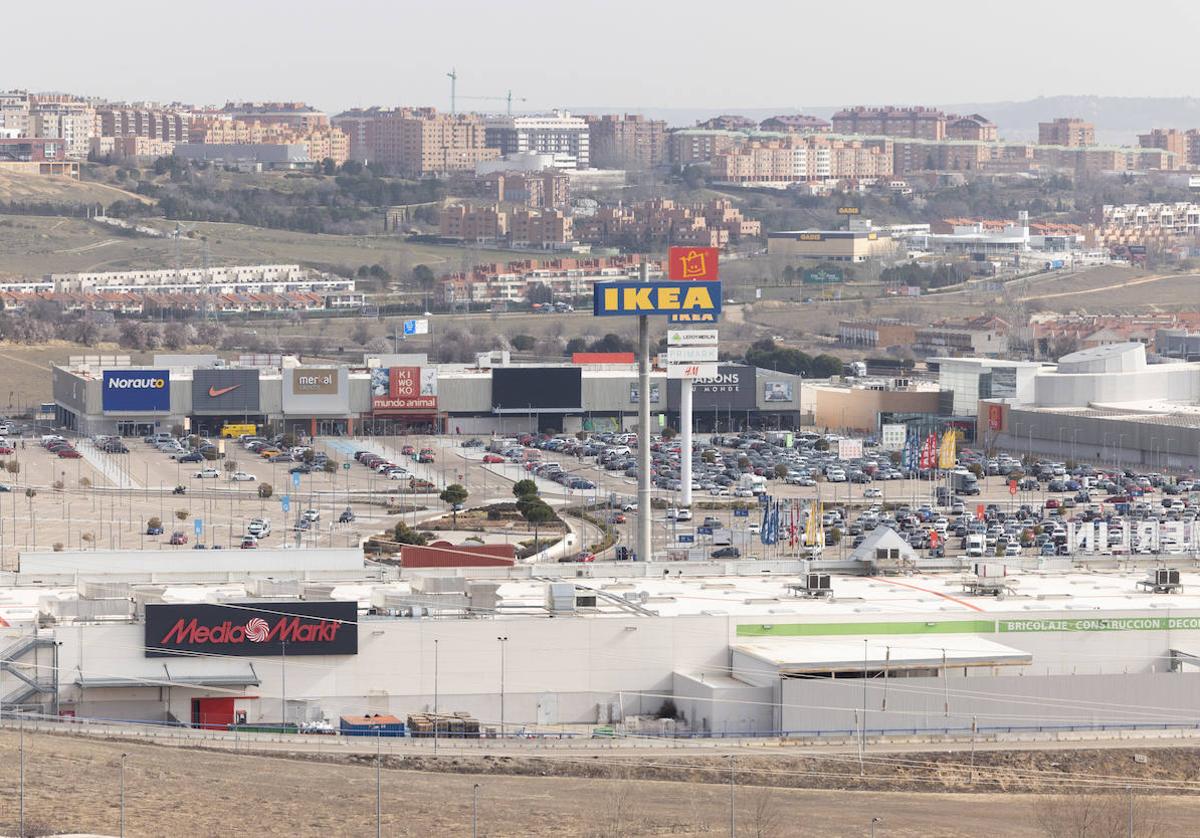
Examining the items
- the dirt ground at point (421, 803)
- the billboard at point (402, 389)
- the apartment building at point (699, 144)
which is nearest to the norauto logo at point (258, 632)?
the dirt ground at point (421, 803)

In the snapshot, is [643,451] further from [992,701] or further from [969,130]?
[969,130]

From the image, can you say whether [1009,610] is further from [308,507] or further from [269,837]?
[308,507]

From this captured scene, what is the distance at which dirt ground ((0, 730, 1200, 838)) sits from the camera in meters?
13.9

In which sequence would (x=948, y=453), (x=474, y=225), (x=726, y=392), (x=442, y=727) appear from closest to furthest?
(x=442, y=727) → (x=948, y=453) → (x=726, y=392) → (x=474, y=225)

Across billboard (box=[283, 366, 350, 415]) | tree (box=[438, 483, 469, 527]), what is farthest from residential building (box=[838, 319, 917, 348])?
tree (box=[438, 483, 469, 527])

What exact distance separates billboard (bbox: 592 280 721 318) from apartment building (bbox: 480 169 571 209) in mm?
71983

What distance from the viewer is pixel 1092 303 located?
237 ft

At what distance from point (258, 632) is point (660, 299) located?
23.0 ft

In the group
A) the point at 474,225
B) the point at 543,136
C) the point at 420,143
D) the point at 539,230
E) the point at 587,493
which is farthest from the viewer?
the point at 543,136

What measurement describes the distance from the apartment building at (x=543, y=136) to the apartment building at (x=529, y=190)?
67.6ft

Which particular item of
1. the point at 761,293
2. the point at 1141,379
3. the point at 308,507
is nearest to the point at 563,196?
the point at 761,293

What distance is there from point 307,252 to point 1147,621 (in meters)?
60.3

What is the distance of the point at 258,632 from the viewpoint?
57.2 ft

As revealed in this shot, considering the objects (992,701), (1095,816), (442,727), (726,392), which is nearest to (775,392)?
(726,392)
